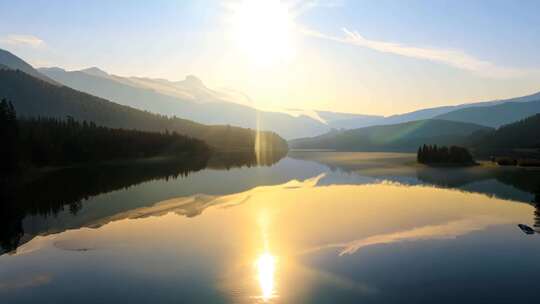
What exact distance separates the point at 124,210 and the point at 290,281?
40.2 metres

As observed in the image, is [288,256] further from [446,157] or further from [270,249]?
[446,157]

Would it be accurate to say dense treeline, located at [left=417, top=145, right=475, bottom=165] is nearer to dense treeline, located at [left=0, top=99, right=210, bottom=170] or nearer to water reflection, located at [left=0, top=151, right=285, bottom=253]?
water reflection, located at [left=0, top=151, right=285, bottom=253]

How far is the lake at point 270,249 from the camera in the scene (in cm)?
2778

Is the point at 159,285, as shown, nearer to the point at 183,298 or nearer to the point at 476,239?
the point at 183,298

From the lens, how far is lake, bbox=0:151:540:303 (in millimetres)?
27781

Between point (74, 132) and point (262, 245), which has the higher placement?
point (74, 132)

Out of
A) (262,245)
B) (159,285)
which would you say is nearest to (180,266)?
(159,285)

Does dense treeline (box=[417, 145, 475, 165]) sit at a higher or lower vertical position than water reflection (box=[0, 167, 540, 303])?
higher

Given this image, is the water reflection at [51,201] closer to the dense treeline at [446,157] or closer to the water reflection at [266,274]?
the water reflection at [266,274]

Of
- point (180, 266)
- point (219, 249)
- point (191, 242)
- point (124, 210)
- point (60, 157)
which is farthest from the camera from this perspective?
point (60, 157)

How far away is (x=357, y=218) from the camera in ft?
180

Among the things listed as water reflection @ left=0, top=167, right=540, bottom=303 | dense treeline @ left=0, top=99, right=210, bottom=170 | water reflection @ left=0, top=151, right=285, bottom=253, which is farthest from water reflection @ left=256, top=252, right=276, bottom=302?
dense treeline @ left=0, top=99, right=210, bottom=170

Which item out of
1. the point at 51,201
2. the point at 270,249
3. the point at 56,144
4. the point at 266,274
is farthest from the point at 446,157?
the point at 266,274

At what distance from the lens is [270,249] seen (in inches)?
1550
